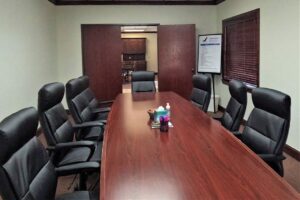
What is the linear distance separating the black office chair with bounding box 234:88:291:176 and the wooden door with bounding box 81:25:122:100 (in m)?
4.67

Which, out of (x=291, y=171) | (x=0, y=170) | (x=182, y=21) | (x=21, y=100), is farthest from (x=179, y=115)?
(x=182, y=21)

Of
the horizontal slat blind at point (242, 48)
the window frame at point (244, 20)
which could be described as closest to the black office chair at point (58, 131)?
the window frame at point (244, 20)

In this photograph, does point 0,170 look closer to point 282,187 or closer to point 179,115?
point 282,187

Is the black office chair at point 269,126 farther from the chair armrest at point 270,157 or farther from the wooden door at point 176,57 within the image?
the wooden door at point 176,57

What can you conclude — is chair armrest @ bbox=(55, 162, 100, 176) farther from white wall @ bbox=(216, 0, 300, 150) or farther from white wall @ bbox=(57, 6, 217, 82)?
white wall @ bbox=(57, 6, 217, 82)

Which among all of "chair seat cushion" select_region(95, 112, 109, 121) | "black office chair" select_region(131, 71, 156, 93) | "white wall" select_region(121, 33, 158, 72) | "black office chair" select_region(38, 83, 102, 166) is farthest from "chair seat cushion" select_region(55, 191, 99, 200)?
"white wall" select_region(121, 33, 158, 72)

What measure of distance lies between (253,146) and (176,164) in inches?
39.0

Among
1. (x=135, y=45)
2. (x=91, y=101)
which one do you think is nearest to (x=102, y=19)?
(x=91, y=101)

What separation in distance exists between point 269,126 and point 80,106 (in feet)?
6.60

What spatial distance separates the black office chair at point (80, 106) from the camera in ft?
10.2

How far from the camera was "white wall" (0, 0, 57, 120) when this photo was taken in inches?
151

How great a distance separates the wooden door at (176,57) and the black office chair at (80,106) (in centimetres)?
330

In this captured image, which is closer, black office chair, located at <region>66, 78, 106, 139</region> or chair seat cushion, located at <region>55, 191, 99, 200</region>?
chair seat cushion, located at <region>55, 191, 99, 200</region>

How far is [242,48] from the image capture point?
5.48 metres
